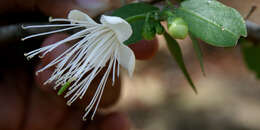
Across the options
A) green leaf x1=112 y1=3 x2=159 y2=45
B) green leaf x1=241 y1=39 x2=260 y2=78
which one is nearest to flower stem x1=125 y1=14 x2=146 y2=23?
green leaf x1=112 y1=3 x2=159 y2=45

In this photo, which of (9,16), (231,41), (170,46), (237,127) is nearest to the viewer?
(231,41)

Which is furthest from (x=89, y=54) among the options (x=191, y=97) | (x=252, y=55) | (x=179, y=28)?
(x=191, y=97)

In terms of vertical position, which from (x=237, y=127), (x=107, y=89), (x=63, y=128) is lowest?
(x=237, y=127)

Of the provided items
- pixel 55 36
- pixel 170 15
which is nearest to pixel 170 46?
pixel 170 15

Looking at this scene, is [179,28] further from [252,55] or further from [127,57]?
[252,55]

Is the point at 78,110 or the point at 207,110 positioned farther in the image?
the point at 207,110

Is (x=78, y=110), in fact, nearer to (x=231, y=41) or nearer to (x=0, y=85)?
(x=0, y=85)

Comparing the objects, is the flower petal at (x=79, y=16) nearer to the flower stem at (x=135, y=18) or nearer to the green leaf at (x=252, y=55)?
the flower stem at (x=135, y=18)
